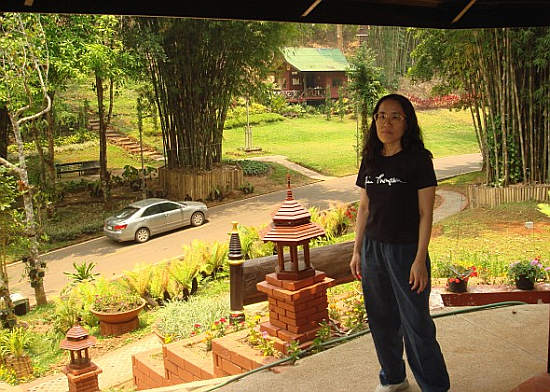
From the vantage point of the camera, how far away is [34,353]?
827 centimetres

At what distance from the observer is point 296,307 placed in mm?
3947

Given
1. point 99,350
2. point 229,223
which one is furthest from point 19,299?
point 229,223

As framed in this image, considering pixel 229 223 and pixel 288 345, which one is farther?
pixel 229 223

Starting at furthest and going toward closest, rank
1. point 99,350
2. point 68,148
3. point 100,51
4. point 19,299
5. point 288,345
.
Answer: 1. point 68,148
2. point 100,51
3. point 19,299
4. point 99,350
5. point 288,345

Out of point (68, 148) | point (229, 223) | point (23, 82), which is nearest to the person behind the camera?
point (23, 82)

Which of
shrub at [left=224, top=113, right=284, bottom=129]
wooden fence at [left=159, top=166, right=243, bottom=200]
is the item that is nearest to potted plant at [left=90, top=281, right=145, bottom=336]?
wooden fence at [left=159, top=166, right=243, bottom=200]

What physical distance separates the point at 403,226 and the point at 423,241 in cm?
13

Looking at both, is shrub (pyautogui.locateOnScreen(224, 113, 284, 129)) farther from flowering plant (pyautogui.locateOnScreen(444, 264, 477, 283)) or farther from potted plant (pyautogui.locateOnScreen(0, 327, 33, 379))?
flowering plant (pyautogui.locateOnScreen(444, 264, 477, 283))

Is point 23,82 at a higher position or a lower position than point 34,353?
higher

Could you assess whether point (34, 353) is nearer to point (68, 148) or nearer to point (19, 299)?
point (19, 299)

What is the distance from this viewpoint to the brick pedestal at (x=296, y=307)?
3.96m

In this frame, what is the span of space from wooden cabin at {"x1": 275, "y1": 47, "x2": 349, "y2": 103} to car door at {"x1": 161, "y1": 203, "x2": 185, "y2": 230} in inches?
883

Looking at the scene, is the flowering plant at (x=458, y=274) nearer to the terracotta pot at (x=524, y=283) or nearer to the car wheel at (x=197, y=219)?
the terracotta pot at (x=524, y=283)

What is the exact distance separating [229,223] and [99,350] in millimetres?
7316
